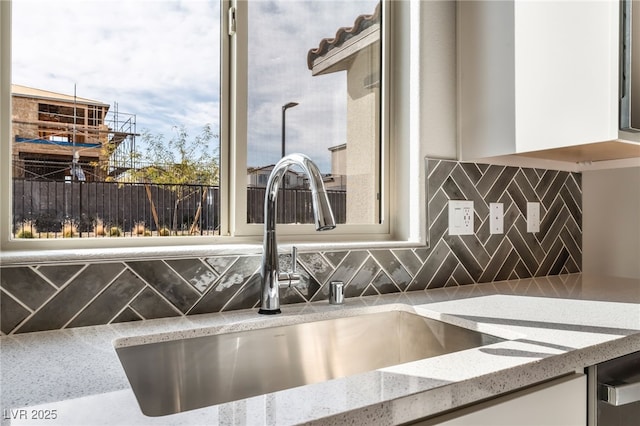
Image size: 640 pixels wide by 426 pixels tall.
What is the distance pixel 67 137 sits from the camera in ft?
3.76

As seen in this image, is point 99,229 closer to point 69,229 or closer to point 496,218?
point 69,229

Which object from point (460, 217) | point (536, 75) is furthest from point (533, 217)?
point (536, 75)

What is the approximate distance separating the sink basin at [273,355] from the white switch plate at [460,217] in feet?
1.50

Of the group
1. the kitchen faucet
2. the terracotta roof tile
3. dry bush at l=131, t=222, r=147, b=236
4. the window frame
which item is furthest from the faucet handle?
the terracotta roof tile

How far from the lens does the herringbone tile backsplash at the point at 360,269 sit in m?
0.98

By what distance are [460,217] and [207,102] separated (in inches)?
35.2

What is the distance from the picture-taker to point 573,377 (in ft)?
2.81

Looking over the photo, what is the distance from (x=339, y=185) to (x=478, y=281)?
1.95 feet

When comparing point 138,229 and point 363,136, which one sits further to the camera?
point 363,136

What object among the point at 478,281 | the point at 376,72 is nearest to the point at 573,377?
the point at 478,281

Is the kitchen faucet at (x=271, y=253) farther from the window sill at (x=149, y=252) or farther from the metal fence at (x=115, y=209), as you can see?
the metal fence at (x=115, y=209)

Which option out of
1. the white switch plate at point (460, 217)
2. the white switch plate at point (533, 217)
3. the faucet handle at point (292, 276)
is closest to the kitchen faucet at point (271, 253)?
the faucet handle at point (292, 276)

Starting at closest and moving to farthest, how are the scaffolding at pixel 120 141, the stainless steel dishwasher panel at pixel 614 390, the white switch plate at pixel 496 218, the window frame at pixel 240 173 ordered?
1. the stainless steel dishwasher panel at pixel 614 390
2. the window frame at pixel 240 173
3. the scaffolding at pixel 120 141
4. the white switch plate at pixel 496 218

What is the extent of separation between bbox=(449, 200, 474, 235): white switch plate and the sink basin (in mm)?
456
